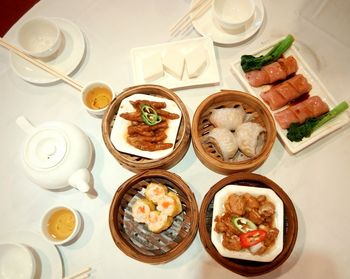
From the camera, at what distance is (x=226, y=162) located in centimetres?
175

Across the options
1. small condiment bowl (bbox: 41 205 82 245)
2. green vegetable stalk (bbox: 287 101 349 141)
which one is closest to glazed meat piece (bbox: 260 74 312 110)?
green vegetable stalk (bbox: 287 101 349 141)

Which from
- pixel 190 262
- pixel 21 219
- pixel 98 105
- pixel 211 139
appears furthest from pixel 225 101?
pixel 21 219

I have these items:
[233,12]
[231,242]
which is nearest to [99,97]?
[233,12]

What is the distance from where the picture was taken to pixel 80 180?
5.49ft

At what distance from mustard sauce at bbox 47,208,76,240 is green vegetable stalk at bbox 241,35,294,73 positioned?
1.31 m

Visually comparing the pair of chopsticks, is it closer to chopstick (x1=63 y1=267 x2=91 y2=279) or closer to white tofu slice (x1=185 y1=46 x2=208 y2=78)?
white tofu slice (x1=185 y1=46 x2=208 y2=78)

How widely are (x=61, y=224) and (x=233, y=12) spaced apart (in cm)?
164

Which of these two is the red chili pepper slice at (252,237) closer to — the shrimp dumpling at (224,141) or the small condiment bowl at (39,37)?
the shrimp dumpling at (224,141)

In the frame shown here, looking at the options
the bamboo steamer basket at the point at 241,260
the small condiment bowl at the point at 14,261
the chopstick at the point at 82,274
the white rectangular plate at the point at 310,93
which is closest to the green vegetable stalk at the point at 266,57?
the white rectangular plate at the point at 310,93

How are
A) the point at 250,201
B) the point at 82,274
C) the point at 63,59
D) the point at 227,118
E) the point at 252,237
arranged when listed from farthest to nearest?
the point at 63,59, the point at 227,118, the point at 82,274, the point at 250,201, the point at 252,237

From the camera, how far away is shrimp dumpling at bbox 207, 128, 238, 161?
6.02ft

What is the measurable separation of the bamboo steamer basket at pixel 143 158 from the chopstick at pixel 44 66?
0.96 ft

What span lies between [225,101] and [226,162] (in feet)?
1.33

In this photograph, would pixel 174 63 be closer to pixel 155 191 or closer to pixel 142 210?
pixel 155 191
